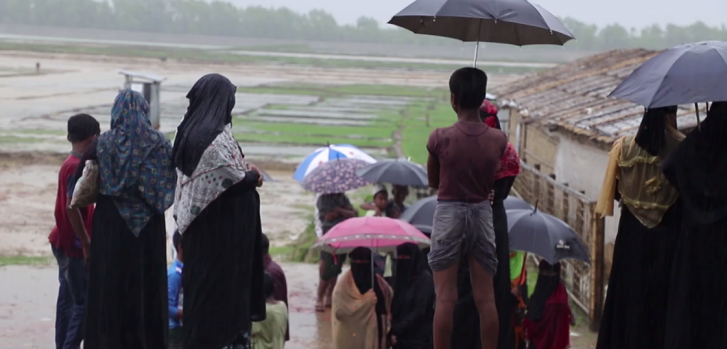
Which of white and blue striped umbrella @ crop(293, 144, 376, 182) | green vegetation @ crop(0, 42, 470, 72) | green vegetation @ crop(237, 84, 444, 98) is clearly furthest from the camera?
green vegetation @ crop(0, 42, 470, 72)

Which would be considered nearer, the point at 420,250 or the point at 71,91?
the point at 420,250

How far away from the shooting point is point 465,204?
507 cm

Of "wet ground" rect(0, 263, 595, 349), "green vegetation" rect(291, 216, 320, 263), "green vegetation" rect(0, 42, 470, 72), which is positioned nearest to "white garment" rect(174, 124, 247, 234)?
"wet ground" rect(0, 263, 595, 349)

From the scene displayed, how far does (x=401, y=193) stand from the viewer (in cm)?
1036

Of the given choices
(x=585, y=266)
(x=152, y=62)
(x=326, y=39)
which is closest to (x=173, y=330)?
(x=585, y=266)

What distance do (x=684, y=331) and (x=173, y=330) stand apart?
3442 millimetres

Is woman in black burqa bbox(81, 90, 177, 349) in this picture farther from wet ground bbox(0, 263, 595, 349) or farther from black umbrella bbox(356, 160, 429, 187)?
black umbrella bbox(356, 160, 429, 187)

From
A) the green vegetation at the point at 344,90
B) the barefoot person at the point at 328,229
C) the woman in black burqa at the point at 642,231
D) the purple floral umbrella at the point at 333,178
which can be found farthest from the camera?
the green vegetation at the point at 344,90

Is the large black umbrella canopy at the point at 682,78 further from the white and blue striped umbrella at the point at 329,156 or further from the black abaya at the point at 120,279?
the white and blue striped umbrella at the point at 329,156

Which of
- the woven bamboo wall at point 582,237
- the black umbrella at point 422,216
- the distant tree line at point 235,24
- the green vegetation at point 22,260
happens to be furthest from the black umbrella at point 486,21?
the distant tree line at point 235,24

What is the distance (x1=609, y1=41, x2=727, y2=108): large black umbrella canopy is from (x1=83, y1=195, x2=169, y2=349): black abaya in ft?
8.97

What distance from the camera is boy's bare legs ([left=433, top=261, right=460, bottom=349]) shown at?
5160mm

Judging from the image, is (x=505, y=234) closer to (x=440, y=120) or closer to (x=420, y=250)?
(x=420, y=250)

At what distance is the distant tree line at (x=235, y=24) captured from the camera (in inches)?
5187
